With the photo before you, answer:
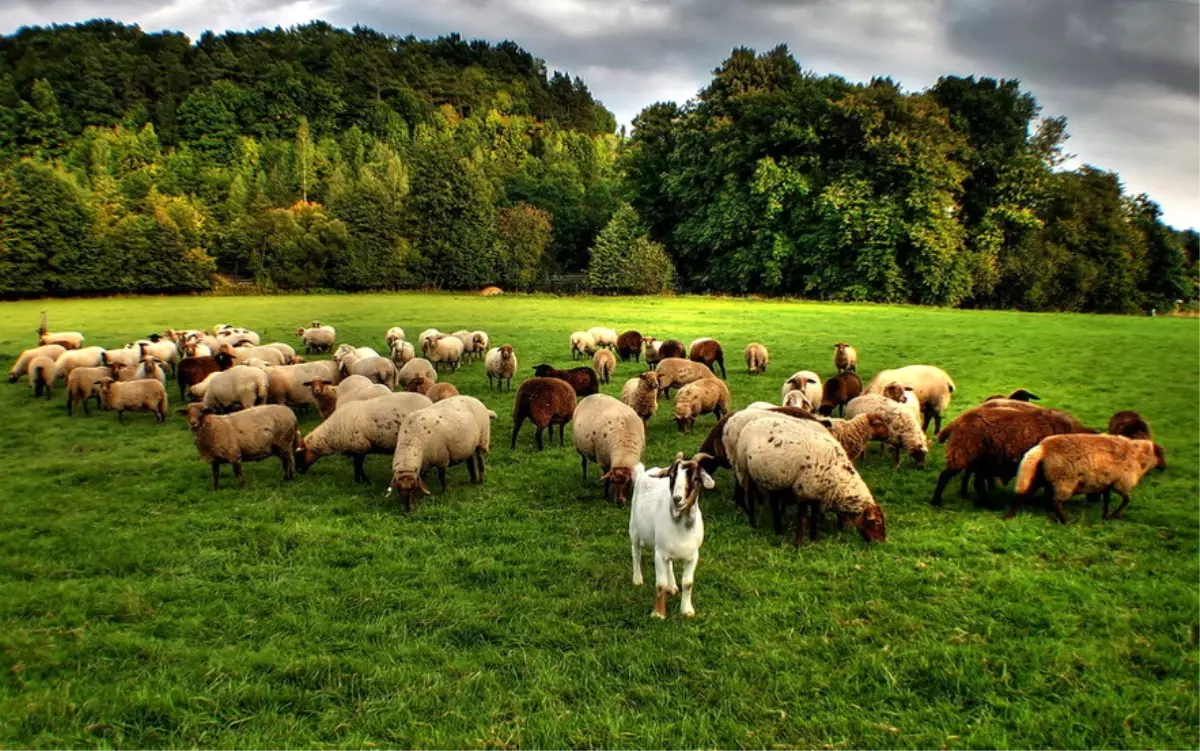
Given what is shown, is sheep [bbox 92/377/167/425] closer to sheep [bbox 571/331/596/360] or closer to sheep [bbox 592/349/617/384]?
sheep [bbox 592/349/617/384]

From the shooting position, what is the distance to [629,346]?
2330 cm

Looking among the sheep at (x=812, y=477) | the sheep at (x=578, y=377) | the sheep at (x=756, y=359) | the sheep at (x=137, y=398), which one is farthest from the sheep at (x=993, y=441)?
the sheep at (x=137, y=398)

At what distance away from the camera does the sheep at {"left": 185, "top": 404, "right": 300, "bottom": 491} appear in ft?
32.9

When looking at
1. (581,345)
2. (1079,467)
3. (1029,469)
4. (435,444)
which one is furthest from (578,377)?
(1079,467)

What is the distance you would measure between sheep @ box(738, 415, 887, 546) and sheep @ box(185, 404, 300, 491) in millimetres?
7540

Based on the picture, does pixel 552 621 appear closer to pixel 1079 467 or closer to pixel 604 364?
pixel 1079 467

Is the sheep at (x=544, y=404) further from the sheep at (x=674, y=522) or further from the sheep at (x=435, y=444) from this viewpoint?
the sheep at (x=674, y=522)

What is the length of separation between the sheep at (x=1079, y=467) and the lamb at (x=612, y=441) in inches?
194

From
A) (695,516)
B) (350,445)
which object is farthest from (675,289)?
(695,516)

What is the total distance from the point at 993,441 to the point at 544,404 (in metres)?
7.22

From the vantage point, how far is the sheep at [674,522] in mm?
5590

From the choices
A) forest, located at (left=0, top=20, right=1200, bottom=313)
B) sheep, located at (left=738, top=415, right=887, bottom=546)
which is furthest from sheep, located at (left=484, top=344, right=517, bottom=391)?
forest, located at (left=0, top=20, right=1200, bottom=313)

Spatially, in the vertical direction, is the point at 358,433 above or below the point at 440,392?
below

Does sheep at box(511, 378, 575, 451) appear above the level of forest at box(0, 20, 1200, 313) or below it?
below
